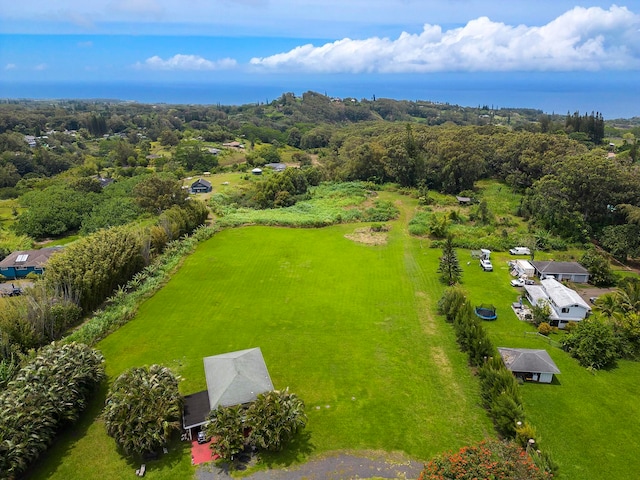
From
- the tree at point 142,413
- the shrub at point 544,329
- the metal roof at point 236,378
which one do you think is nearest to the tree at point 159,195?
the metal roof at point 236,378

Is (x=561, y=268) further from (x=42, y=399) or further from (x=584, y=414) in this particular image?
(x=42, y=399)

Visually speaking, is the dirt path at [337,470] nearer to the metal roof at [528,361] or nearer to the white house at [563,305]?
the metal roof at [528,361]

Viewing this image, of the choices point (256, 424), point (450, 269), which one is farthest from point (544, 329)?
point (256, 424)

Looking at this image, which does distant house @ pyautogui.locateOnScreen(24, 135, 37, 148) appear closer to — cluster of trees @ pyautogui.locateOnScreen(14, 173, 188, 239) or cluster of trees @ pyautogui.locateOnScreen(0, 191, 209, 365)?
cluster of trees @ pyautogui.locateOnScreen(14, 173, 188, 239)

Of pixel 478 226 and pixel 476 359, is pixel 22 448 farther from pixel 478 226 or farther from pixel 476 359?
pixel 478 226

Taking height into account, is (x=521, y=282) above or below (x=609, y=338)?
below

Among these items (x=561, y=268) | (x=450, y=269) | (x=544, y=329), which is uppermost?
(x=561, y=268)

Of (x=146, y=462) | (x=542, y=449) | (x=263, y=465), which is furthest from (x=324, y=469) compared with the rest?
(x=542, y=449)
